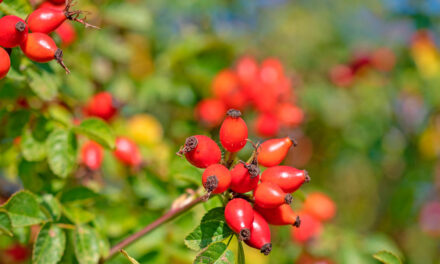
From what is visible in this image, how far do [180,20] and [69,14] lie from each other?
10.1ft

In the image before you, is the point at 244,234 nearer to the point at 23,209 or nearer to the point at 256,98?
the point at 23,209

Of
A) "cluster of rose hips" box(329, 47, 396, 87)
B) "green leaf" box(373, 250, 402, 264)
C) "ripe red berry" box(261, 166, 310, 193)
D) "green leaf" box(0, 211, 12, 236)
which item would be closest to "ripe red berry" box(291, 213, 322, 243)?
"green leaf" box(373, 250, 402, 264)

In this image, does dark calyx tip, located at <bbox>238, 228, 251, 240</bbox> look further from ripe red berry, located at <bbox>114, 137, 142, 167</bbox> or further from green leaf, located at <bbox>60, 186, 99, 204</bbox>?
ripe red berry, located at <bbox>114, 137, 142, 167</bbox>

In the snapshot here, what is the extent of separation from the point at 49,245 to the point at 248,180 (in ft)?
2.47

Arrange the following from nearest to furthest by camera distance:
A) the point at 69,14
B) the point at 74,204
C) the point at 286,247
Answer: the point at 69,14 → the point at 74,204 → the point at 286,247

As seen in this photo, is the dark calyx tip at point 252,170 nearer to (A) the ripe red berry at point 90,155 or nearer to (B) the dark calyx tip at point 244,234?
(B) the dark calyx tip at point 244,234

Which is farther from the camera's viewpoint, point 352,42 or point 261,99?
point 352,42

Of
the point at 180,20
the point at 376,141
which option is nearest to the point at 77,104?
the point at 180,20

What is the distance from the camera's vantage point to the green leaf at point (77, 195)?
1.81 m

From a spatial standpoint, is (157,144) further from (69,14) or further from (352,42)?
(352,42)

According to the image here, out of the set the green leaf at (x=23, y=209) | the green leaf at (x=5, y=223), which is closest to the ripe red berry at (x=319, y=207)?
the green leaf at (x=23, y=209)

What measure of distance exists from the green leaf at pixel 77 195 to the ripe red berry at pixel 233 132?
0.70 metres

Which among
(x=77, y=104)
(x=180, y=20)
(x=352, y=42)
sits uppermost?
(x=77, y=104)

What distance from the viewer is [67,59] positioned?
243 cm
